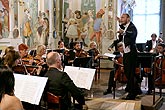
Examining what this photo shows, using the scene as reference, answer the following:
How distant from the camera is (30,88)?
3.67 meters

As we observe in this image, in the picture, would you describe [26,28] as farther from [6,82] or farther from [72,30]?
[6,82]

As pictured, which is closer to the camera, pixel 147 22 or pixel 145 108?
pixel 145 108

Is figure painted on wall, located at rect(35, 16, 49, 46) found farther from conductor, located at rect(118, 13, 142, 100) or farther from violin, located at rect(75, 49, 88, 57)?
conductor, located at rect(118, 13, 142, 100)

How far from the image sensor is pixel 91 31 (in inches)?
555

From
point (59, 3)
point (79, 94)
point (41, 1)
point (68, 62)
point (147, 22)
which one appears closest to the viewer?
point (79, 94)

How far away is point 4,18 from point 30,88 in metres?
6.67

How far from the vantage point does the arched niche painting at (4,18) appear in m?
9.74

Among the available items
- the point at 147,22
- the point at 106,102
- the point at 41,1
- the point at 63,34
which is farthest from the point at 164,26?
the point at 106,102

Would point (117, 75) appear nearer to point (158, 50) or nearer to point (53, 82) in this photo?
point (158, 50)

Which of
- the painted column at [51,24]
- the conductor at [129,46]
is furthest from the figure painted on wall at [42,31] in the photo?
the conductor at [129,46]

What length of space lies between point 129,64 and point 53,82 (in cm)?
266

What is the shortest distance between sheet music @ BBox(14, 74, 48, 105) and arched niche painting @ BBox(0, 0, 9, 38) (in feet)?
20.6

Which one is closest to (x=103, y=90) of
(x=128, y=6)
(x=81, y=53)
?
(x=81, y=53)

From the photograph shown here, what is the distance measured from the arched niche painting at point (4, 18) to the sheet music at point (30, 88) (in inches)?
247
